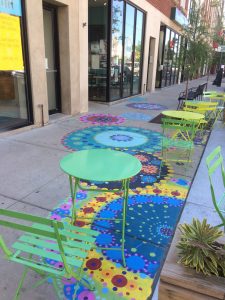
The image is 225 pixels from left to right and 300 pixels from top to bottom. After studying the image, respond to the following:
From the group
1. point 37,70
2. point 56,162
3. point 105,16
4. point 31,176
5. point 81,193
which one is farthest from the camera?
point 105,16

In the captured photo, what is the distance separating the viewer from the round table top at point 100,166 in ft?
7.46

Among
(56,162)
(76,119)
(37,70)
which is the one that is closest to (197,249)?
(56,162)

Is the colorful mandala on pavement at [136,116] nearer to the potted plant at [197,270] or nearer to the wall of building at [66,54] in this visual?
the wall of building at [66,54]

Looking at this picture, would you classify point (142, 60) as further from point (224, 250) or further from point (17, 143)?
point (224, 250)

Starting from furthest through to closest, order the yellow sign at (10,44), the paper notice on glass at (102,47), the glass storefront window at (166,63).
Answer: the glass storefront window at (166,63) → the paper notice on glass at (102,47) → the yellow sign at (10,44)

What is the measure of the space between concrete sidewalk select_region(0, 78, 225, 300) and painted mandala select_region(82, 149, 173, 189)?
492 millimetres

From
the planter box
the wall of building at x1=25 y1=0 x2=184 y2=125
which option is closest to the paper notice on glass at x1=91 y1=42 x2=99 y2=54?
the wall of building at x1=25 y1=0 x2=184 y2=125

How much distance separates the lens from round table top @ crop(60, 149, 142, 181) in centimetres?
227

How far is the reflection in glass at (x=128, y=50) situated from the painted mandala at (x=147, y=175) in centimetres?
708

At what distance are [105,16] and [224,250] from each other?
9.62 metres

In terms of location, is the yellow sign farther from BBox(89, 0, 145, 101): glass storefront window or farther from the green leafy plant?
the green leafy plant

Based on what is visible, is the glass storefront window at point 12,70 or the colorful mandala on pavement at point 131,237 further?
the glass storefront window at point 12,70

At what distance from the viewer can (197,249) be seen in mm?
1688

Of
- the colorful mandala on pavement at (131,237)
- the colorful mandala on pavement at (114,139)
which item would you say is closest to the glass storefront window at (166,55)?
the colorful mandala on pavement at (114,139)
